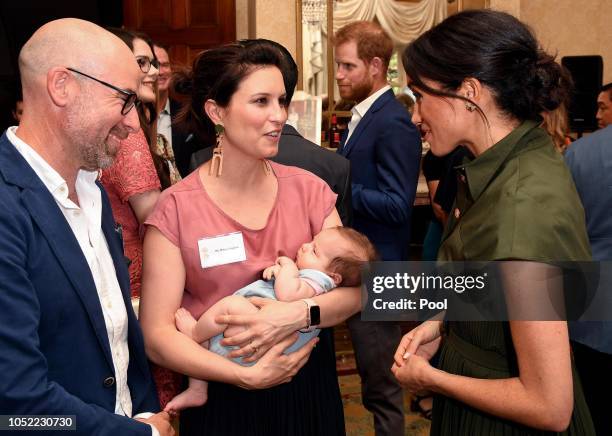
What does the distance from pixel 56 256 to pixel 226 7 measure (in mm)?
6465

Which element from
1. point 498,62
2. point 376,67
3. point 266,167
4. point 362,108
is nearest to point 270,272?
point 266,167

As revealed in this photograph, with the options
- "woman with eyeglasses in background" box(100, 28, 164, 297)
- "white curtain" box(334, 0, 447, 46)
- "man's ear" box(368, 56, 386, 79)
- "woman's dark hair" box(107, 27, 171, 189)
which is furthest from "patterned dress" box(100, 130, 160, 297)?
"white curtain" box(334, 0, 447, 46)

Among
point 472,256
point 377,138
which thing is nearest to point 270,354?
point 472,256

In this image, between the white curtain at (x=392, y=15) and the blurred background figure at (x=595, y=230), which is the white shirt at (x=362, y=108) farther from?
the white curtain at (x=392, y=15)

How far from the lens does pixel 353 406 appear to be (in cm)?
384

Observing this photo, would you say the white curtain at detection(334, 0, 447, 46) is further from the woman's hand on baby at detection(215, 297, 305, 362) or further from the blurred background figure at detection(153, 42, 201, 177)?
the woman's hand on baby at detection(215, 297, 305, 362)

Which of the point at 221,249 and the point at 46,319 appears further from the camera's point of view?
the point at 221,249

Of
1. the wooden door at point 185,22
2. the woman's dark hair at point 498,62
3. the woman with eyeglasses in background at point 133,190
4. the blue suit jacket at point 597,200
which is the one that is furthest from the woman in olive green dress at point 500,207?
the wooden door at point 185,22

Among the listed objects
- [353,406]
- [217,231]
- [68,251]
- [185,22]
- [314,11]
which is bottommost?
[353,406]

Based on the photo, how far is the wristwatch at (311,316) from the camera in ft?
5.87

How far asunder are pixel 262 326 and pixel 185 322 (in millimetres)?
225

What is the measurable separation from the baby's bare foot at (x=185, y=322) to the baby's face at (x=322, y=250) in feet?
1.19

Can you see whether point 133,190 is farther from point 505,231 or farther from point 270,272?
point 505,231

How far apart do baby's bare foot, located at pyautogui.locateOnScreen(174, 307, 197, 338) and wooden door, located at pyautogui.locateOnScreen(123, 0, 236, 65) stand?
587cm
